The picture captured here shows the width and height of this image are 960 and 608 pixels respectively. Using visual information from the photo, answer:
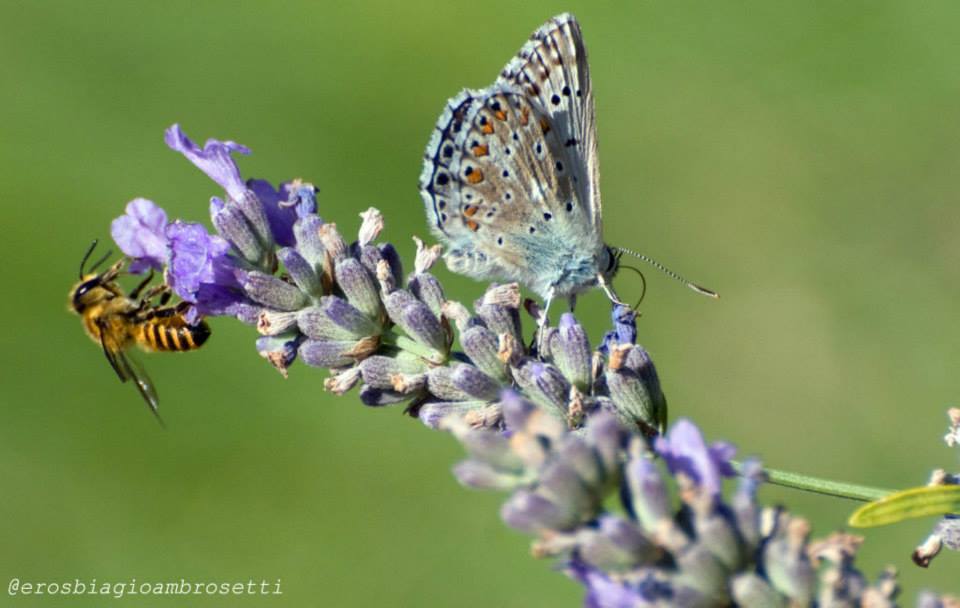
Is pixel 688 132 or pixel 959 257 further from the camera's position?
pixel 688 132

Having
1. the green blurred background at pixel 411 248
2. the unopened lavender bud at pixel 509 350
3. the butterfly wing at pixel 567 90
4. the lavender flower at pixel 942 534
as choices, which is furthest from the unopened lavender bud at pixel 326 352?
the green blurred background at pixel 411 248

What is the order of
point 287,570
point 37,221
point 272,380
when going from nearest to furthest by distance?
point 287,570, point 272,380, point 37,221

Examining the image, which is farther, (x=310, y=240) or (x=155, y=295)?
(x=155, y=295)

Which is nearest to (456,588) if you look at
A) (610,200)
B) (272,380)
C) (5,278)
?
(272,380)

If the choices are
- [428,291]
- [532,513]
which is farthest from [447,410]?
[532,513]

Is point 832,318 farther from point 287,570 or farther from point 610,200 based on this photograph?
point 287,570

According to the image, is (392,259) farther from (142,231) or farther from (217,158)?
(142,231)
